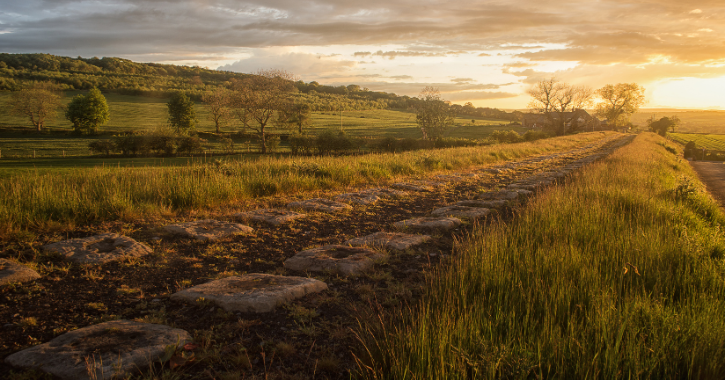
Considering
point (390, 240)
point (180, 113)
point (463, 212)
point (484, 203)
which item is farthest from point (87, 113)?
point (390, 240)

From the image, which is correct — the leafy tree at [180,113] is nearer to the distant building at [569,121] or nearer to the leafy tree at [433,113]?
the leafy tree at [433,113]

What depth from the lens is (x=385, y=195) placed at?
23.3 feet

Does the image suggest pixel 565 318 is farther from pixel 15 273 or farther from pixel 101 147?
pixel 101 147

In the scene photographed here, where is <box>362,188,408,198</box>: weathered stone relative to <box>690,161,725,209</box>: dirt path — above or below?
above

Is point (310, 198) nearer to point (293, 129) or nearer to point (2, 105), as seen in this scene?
point (293, 129)

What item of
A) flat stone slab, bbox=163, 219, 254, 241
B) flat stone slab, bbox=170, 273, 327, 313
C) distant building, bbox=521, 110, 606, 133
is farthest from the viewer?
distant building, bbox=521, 110, 606, 133

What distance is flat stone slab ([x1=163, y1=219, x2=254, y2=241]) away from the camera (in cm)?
392

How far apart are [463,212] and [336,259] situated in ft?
9.60

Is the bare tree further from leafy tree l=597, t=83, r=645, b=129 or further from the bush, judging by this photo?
leafy tree l=597, t=83, r=645, b=129

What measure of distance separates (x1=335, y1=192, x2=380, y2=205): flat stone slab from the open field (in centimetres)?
171

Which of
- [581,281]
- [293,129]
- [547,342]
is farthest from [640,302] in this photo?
[293,129]

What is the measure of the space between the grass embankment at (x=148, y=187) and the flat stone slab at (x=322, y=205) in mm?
1039

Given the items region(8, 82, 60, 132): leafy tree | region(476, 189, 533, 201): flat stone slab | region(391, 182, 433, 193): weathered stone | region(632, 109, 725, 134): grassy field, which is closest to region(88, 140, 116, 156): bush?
region(8, 82, 60, 132): leafy tree

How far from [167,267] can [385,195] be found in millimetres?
4579
